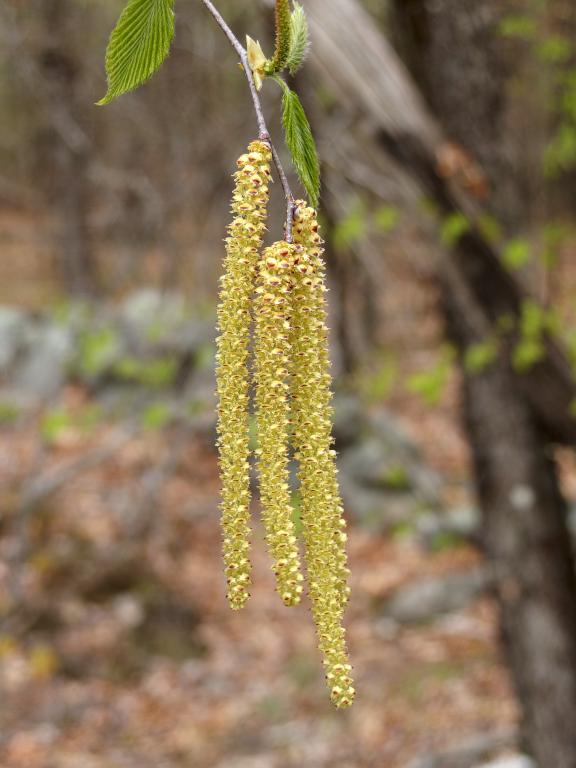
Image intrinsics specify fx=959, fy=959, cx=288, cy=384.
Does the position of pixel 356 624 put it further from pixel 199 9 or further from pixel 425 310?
pixel 199 9

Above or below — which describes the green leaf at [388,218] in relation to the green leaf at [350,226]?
below

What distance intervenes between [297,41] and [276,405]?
1.42 ft

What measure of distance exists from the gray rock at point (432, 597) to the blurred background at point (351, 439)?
0.02 metres

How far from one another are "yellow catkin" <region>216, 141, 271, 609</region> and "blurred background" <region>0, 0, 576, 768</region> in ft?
7.57

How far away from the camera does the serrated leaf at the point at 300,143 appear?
1104mm

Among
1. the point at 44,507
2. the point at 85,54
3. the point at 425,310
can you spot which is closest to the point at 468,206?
the point at 425,310

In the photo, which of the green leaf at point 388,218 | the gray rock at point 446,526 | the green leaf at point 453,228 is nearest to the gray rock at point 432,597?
the gray rock at point 446,526

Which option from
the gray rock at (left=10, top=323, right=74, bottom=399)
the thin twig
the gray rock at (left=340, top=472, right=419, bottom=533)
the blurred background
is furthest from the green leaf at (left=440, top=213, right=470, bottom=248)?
the gray rock at (left=10, top=323, right=74, bottom=399)

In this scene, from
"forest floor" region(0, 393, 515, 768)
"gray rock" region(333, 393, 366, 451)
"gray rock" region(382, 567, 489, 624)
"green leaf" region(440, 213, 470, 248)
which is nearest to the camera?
"green leaf" region(440, 213, 470, 248)

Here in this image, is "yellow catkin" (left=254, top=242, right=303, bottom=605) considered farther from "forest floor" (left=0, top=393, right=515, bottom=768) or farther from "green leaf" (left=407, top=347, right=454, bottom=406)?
"forest floor" (left=0, top=393, right=515, bottom=768)

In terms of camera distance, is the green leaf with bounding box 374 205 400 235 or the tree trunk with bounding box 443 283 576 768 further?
the tree trunk with bounding box 443 283 576 768

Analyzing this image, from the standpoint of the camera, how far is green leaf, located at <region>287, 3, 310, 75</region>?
112 centimetres

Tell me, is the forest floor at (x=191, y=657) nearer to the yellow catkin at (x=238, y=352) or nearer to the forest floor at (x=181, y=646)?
the forest floor at (x=181, y=646)

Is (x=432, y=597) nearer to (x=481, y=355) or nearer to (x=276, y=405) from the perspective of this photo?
(x=481, y=355)
